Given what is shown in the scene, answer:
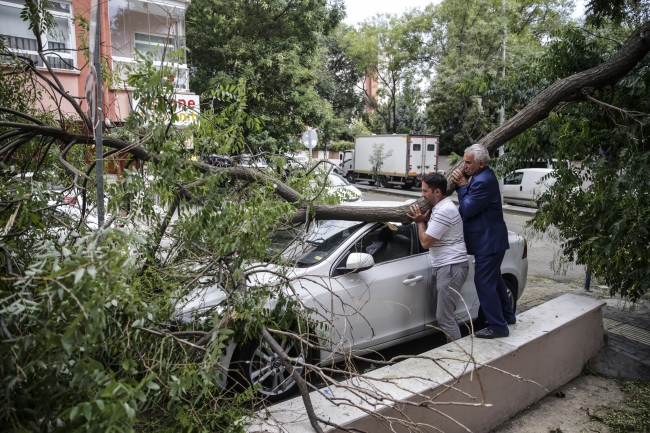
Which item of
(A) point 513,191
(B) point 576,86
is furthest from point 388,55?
(B) point 576,86

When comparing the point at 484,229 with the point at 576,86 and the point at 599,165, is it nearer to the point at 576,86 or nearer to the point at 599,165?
the point at 599,165

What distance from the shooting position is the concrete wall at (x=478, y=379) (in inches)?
108

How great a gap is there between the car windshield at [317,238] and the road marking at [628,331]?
3.36 m

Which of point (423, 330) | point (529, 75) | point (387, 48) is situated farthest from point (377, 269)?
point (387, 48)

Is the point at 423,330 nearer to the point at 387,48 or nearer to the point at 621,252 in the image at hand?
the point at 621,252

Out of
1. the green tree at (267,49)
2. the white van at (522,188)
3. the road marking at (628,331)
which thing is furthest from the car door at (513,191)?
the road marking at (628,331)

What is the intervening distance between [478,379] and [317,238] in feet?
7.15

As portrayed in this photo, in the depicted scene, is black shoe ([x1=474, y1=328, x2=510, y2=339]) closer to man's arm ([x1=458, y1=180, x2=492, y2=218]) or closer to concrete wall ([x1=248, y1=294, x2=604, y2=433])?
concrete wall ([x1=248, y1=294, x2=604, y2=433])

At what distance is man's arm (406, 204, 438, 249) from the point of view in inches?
164

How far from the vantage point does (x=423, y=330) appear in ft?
15.3

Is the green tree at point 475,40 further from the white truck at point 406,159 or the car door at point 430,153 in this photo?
the white truck at point 406,159

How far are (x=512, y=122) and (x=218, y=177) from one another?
3213 mm

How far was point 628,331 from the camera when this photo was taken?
5.45 metres

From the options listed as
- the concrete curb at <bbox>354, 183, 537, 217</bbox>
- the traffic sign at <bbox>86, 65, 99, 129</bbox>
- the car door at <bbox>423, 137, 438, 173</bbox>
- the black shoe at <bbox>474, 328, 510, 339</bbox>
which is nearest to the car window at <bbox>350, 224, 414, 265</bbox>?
the black shoe at <bbox>474, 328, 510, 339</bbox>
